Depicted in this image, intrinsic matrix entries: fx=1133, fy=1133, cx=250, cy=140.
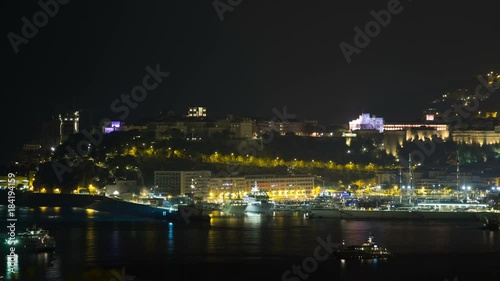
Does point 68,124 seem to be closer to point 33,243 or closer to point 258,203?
point 258,203

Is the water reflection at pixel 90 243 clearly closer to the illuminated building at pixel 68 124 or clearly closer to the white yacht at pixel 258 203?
the white yacht at pixel 258 203

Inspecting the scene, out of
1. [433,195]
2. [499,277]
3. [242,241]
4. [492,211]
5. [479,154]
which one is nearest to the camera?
[499,277]

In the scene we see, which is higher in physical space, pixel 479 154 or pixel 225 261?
pixel 479 154

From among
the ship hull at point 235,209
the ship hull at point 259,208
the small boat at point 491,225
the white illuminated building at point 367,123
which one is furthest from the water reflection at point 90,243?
the white illuminated building at point 367,123

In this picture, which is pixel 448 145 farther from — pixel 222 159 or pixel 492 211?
pixel 492 211

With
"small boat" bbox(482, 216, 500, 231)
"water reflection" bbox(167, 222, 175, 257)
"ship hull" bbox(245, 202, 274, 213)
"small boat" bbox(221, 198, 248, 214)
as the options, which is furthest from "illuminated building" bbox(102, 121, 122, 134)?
"small boat" bbox(482, 216, 500, 231)

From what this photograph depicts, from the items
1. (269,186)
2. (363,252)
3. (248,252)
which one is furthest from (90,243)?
(269,186)

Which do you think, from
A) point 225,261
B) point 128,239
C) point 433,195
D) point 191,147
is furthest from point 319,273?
point 191,147

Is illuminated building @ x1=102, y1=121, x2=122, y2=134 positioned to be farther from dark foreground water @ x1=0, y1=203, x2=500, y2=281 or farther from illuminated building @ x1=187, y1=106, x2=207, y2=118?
dark foreground water @ x1=0, y1=203, x2=500, y2=281
